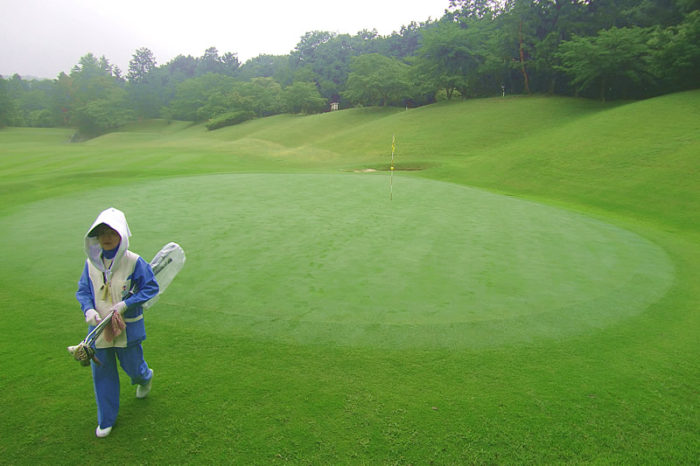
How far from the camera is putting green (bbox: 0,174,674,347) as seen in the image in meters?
4.93

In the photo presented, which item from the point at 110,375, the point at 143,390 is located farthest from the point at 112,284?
the point at 143,390

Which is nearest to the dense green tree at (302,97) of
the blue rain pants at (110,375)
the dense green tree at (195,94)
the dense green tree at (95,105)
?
the dense green tree at (195,94)

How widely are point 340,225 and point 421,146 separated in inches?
937

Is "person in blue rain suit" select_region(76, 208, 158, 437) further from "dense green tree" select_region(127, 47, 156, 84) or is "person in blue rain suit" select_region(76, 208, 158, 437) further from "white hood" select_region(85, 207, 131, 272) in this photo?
"dense green tree" select_region(127, 47, 156, 84)

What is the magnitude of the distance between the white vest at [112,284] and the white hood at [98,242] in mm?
75

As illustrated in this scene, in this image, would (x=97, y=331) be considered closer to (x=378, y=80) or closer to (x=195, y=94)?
(x=378, y=80)

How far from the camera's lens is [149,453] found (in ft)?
9.78

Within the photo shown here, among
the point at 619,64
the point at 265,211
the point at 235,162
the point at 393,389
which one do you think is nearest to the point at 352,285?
the point at 393,389

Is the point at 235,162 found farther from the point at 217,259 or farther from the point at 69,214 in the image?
the point at 217,259

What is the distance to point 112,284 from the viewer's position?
322 centimetres

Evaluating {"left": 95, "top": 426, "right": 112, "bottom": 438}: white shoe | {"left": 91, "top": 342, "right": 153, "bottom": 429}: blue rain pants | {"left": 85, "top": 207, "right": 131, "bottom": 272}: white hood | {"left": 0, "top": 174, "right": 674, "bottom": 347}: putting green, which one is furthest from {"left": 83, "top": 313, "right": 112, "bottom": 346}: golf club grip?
{"left": 0, "top": 174, "right": 674, "bottom": 347}: putting green

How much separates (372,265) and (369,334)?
2302 millimetres

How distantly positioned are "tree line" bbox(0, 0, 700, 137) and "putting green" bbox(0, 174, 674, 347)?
98.0ft

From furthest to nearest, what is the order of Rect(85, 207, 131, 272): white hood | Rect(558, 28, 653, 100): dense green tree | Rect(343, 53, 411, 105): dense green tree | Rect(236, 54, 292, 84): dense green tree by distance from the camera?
Rect(236, 54, 292, 84): dense green tree
Rect(343, 53, 411, 105): dense green tree
Rect(558, 28, 653, 100): dense green tree
Rect(85, 207, 131, 272): white hood
